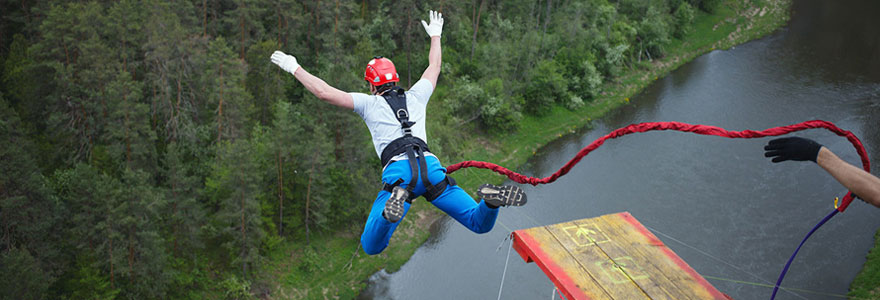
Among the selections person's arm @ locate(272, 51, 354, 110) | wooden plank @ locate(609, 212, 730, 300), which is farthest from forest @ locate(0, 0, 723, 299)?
wooden plank @ locate(609, 212, 730, 300)

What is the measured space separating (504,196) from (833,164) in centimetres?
226

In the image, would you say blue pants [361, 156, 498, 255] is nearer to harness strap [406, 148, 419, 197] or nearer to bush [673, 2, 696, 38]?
harness strap [406, 148, 419, 197]

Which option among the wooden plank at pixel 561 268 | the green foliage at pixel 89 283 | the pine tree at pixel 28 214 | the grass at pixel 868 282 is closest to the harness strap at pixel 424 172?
the wooden plank at pixel 561 268

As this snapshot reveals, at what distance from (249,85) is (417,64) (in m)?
8.21

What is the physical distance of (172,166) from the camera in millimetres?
17234

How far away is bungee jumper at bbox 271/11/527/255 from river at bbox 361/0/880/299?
12162 mm

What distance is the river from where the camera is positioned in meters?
17.6

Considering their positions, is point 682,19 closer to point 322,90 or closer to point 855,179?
point 855,179

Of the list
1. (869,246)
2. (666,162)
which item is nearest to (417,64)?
(666,162)

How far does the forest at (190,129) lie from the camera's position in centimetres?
1427

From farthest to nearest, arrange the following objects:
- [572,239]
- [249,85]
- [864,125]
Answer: [864,125], [249,85], [572,239]

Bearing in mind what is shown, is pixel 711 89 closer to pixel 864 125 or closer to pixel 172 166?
pixel 864 125

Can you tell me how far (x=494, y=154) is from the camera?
24203mm

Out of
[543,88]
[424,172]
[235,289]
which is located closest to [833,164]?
[424,172]
